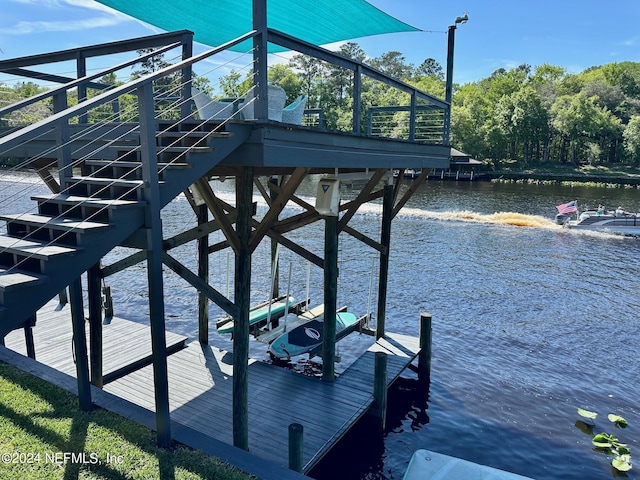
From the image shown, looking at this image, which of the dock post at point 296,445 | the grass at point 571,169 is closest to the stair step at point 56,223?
the dock post at point 296,445

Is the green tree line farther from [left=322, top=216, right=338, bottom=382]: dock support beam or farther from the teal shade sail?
[left=322, top=216, right=338, bottom=382]: dock support beam

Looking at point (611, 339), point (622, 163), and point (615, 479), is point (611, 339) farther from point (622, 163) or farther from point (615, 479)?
point (622, 163)

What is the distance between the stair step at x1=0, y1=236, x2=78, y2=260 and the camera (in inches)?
139

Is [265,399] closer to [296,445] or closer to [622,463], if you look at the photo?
[296,445]

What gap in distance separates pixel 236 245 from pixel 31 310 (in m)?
2.65

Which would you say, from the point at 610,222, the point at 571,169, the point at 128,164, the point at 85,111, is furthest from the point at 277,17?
the point at 571,169

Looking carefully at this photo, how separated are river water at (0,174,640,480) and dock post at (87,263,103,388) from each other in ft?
5.70

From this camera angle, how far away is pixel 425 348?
10047mm

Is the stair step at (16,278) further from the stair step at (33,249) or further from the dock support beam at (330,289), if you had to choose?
the dock support beam at (330,289)

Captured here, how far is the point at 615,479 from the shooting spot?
7.55m

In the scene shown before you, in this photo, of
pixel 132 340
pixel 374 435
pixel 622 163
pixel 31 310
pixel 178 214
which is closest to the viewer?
pixel 31 310

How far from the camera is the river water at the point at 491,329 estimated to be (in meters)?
8.23

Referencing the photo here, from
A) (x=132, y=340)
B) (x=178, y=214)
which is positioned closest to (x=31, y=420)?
(x=132, y=340)

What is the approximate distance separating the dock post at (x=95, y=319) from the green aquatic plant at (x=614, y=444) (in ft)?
27.0
